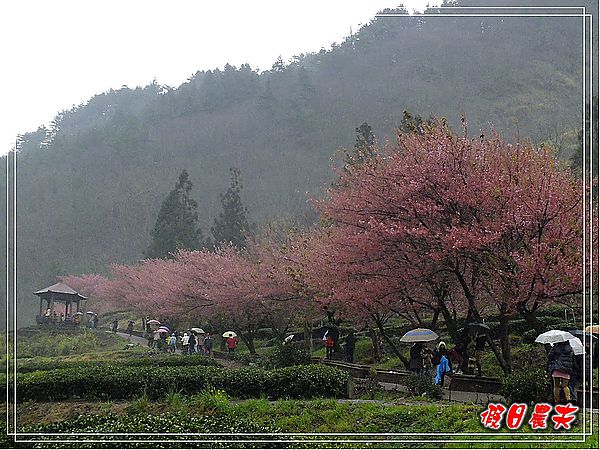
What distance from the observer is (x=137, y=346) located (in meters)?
8.20

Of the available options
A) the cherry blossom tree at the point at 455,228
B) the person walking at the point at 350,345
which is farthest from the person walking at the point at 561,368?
the person walking at the point at 350,345

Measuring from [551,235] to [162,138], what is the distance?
18.0 ft

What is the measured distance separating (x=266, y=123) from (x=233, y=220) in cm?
149


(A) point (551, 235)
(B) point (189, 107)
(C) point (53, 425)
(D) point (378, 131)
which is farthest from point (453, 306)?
(C) point (53, 425)

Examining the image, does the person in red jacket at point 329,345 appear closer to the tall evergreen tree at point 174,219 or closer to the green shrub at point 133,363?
the green shrub at point 133,363

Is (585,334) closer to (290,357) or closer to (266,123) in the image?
(290,357)

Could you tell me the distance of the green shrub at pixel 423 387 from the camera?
757 centimetres

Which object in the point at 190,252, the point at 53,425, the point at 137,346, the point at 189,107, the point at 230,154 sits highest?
→ the point at 189,107

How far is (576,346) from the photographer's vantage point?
6.49 metres

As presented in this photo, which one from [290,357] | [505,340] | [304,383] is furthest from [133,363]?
[505,340]

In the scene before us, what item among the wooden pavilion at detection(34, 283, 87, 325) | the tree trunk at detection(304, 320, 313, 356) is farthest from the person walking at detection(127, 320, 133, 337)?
→ the tree trunk at detection(304, 320, 313, 356)

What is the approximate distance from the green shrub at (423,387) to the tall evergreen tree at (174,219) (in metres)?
3.76

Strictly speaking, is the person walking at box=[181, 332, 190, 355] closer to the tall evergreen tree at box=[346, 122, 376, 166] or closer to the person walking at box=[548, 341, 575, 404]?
the tall evergreen tree at box=[346, 122, 376, 166]

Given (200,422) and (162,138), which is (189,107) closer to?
(162,138)
